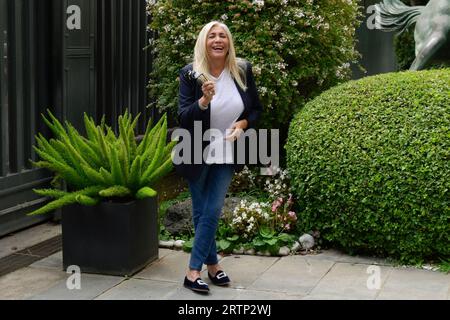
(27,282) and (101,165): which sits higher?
(101,165)

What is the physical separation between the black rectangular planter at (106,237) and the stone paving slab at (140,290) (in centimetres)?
19

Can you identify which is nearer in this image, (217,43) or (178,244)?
(217,43)

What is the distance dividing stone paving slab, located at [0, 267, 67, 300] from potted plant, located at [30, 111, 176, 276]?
174mm

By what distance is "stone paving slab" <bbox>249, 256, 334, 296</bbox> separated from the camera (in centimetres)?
512

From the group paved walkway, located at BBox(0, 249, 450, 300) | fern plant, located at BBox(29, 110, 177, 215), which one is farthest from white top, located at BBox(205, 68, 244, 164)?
paved walkway, located at BBox(0, 249, 450, 300)

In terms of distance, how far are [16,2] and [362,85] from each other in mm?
3175

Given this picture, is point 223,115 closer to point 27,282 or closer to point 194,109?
point 194,109

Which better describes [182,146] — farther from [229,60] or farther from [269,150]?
[269,150]

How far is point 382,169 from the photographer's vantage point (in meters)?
5.56

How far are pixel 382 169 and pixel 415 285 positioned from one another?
923 mm

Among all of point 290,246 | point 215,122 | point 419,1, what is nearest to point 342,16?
point 419,1

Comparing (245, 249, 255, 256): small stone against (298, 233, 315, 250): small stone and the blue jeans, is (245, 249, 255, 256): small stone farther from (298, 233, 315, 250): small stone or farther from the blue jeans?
the blue jeans

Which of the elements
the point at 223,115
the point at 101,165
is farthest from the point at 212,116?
the point at 101,165

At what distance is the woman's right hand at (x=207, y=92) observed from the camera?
178 inches
